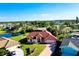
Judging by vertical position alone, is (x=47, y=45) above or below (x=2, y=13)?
below

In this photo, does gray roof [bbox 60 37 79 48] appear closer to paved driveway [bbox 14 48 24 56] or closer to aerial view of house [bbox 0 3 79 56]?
aerial view of house [bbox 0 3 79 56]

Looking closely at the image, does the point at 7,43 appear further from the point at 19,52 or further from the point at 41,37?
the point at 41,37

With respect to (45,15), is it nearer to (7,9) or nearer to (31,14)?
(31,14)

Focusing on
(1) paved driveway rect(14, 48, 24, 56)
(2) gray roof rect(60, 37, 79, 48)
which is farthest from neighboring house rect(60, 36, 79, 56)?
(1) paved driveway rect(14, 48, 24, 56)

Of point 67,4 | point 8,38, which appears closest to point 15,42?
point 8,38

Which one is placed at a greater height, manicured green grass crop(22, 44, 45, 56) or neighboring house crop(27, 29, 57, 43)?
neighboring house crop(27, 29, 57, 43)
